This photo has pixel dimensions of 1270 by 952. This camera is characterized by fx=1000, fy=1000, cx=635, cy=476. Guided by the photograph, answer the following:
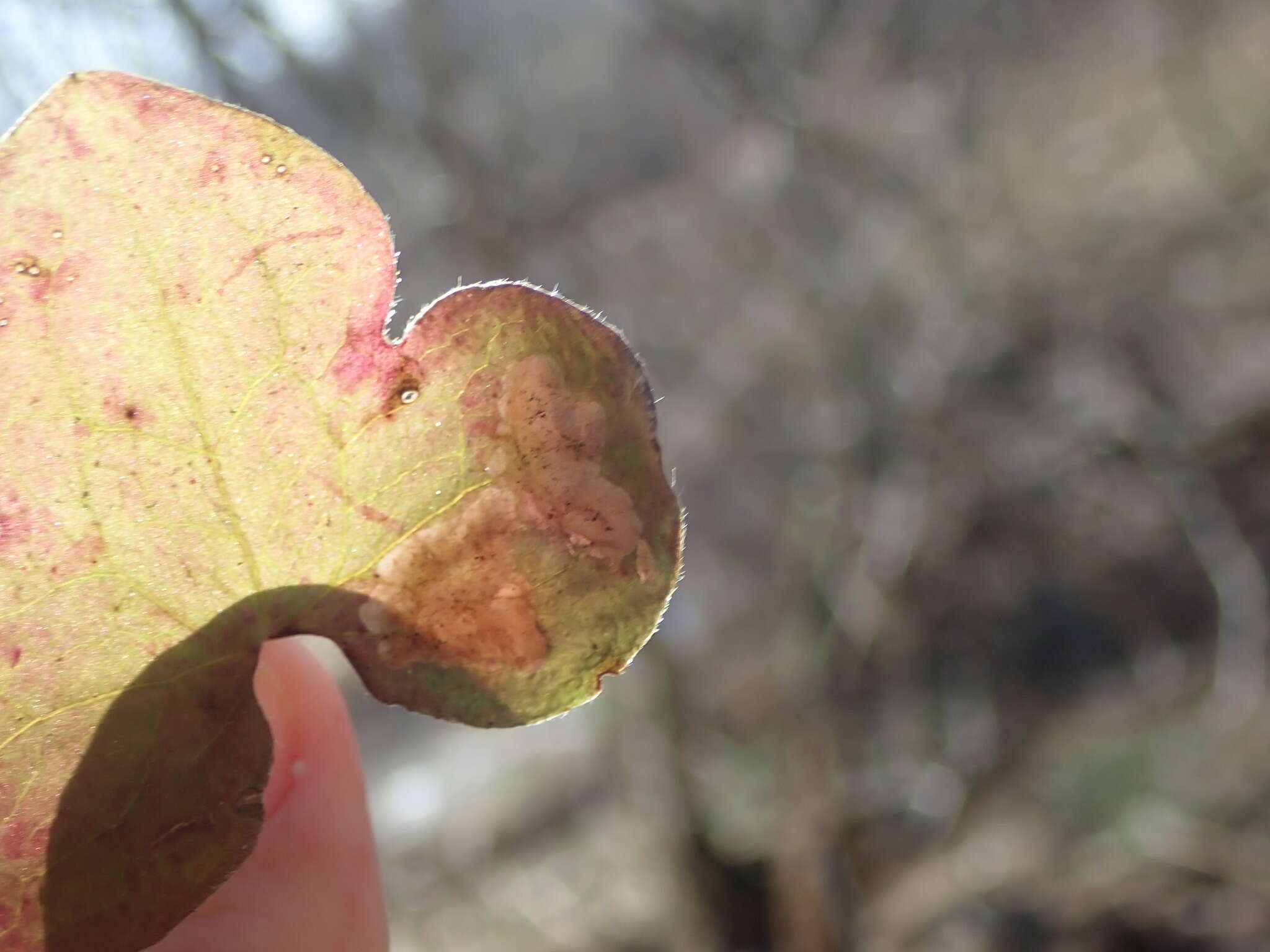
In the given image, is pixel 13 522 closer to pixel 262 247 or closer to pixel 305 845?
pixel 262 247

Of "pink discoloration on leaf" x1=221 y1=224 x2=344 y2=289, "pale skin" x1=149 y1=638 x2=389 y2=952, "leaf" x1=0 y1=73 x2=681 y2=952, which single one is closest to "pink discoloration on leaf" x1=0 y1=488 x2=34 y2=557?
"leaf" x1=0 y1=73 x2=681 y2=952

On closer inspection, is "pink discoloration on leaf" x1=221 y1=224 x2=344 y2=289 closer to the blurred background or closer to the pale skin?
the pale skin

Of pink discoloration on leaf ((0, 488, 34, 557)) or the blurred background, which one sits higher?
the blurred background

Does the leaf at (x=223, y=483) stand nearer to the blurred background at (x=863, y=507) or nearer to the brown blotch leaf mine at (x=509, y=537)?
the brown blotch leaf mine at (x=509, y=537)

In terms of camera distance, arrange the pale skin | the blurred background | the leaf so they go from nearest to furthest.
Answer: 1. the leaf
2. the pale skin
3. the blurred background

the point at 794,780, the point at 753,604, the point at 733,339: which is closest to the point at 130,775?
the point at 794,780

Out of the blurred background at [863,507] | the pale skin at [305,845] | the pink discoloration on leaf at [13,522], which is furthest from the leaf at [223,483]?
the blurred background at [863,507]

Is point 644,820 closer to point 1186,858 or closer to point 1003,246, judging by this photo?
point 1186,858
